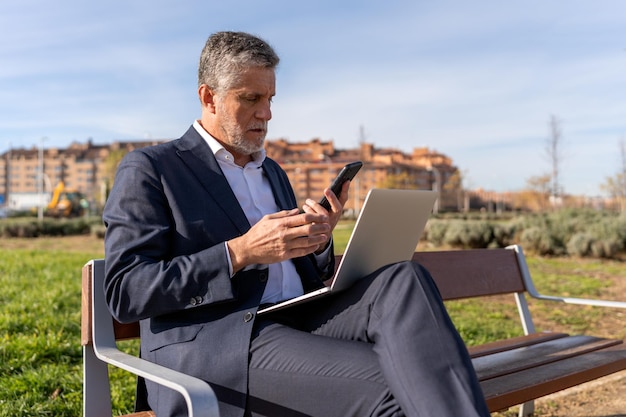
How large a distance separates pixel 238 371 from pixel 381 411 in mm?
468

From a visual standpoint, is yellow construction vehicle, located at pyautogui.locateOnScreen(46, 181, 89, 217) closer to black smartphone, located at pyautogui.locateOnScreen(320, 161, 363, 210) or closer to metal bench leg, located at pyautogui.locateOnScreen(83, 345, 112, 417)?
metal bench leg, located at pyautogui.locateOnScreen(83, 345, 112, 417)

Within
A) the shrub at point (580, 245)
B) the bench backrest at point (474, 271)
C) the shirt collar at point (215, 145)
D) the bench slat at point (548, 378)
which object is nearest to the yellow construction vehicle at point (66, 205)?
the shrub at point (580, 245)

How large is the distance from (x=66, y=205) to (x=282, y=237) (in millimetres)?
45810

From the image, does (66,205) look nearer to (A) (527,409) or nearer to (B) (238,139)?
(A) (527,409)

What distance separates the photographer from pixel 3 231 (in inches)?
805

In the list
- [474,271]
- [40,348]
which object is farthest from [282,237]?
[40,348]

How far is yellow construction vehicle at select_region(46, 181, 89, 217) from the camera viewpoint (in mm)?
44344

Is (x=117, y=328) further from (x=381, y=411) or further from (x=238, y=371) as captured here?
(x=381, y=411)

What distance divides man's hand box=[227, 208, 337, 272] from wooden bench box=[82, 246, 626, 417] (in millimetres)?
420

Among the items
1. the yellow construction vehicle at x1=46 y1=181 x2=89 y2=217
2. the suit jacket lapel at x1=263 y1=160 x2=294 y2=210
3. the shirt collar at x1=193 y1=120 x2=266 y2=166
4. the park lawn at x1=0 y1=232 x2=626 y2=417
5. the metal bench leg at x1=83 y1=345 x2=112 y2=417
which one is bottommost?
the park lawn at x1=0 y1=232 x2=626 y2=417

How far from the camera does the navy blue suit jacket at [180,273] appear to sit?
78.8 inches

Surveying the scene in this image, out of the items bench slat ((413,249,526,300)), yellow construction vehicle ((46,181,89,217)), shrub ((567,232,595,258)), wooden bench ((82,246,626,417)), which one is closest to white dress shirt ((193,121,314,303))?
wooden bench ((82,246,626,417))

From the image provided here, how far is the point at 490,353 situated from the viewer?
119 inches

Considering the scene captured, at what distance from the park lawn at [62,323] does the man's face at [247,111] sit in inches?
65.7
